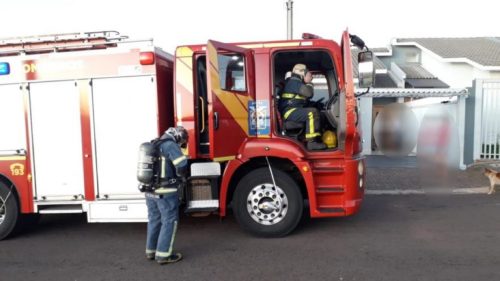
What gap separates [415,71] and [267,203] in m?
17.8

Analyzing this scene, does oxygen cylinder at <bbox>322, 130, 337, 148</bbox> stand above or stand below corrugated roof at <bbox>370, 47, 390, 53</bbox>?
below

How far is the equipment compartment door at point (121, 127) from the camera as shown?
17.2ft

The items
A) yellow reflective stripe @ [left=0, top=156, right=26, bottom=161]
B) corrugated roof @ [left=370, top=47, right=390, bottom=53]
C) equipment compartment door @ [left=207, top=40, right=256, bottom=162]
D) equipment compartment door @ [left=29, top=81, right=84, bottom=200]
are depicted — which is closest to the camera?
equipment compartment door @ [left=207, top=40, right=256, bottom=162]

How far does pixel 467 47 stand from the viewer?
21.9m

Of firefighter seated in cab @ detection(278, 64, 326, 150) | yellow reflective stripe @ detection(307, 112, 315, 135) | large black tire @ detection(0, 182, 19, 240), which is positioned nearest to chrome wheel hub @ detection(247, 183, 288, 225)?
firefighter seated in cab @ detection(278, 64, 326, 150)

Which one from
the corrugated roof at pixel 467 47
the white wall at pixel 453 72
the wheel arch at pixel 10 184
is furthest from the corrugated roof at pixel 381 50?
the wheel arch at pixel 10 184

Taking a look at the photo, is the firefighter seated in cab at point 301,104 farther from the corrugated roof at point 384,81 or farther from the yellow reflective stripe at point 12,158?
the corrugated roof at point 384,81

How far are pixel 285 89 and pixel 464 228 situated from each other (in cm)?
326

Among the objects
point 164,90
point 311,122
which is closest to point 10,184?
point 164,90

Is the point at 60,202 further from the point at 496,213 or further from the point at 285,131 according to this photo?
the point at 496,213

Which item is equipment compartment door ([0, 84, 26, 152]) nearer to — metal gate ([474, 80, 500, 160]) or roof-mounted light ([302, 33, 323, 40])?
roof-mounted light ([302, 33, 323, 40])

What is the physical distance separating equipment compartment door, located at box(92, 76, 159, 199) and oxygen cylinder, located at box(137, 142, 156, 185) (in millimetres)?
893

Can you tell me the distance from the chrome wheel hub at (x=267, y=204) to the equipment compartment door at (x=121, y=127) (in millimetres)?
1499

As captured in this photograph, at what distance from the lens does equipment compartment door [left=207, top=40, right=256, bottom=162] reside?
481 cm
